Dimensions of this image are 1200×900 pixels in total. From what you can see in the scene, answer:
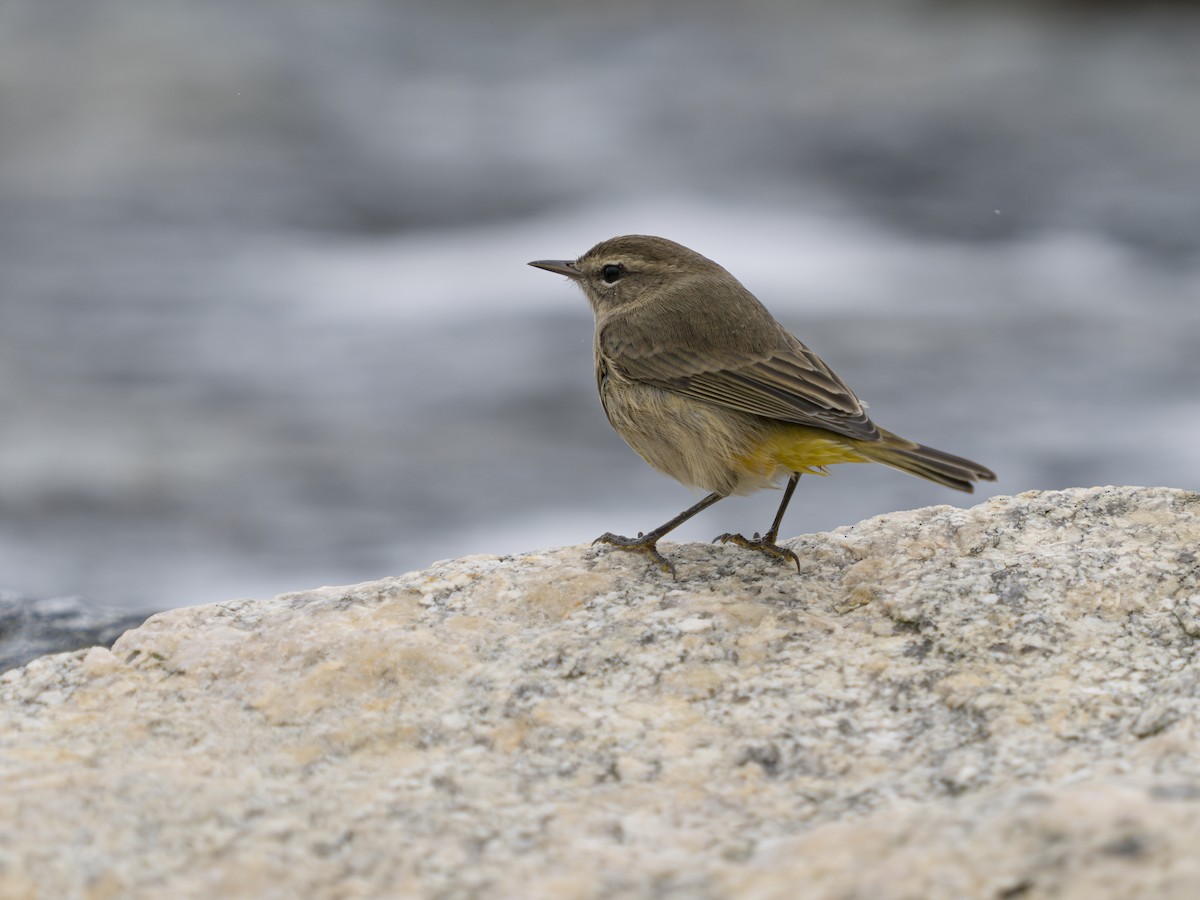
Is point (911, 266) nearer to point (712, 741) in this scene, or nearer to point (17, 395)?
point (17, 395)

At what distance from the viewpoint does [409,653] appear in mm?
3346

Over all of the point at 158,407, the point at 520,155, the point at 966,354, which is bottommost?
the point at 158,407

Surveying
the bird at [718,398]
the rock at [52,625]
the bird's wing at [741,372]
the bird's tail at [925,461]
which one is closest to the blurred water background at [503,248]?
the rock at [52,625]

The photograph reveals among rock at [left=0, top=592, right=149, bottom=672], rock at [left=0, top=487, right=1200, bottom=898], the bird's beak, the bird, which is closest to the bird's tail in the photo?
the bird

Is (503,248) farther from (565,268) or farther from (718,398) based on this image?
(718,398)

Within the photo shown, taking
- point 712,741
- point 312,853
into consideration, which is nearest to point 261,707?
point 312,853

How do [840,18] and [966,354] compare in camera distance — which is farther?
[840,18]

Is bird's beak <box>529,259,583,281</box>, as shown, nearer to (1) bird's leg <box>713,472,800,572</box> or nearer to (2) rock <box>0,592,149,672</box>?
(1) bird's leg <box>713,472,800,572</box>

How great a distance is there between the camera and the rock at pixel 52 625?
4902 mm

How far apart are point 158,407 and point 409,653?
9.78 m

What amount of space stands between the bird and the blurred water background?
489cm

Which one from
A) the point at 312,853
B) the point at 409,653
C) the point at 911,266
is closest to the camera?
the point at 312,853

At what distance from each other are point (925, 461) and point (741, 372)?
993 millimetres

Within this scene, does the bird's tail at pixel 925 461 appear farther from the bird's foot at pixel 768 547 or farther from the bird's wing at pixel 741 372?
the bird's foot at pixel 768 547
